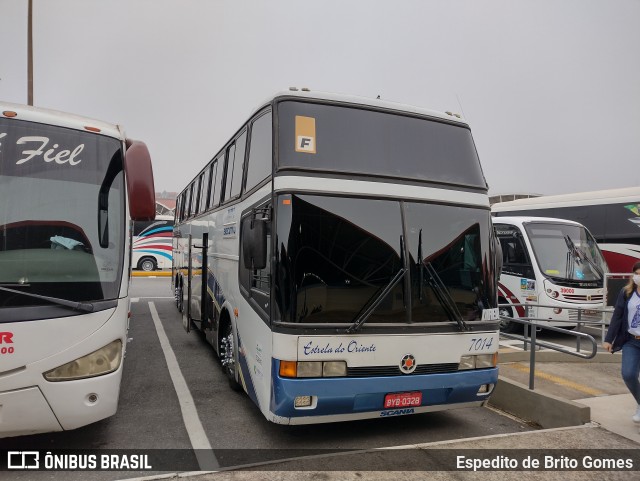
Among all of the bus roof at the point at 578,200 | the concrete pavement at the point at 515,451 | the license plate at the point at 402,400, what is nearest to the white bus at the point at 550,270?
the bus roof at the point at 578,200

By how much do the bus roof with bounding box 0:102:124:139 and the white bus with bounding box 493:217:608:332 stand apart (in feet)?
28.9

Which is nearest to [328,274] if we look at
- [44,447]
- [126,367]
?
[44,447]

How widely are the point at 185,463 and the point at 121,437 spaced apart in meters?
1.00

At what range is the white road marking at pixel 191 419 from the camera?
4.41 metres

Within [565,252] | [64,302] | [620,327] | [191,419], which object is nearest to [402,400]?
[191,419]

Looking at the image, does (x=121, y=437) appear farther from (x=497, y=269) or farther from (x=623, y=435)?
(x=623, y=435)

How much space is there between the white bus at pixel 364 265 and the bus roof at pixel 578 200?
1181cm

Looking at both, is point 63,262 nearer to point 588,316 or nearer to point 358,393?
point 358,393

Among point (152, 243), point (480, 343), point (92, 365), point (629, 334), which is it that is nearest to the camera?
point (92, 365)

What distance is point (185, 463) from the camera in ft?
14.2

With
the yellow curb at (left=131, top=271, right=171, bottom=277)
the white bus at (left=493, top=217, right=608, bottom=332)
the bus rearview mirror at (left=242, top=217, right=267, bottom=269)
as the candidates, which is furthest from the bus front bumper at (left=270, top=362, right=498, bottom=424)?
the yellow curb at (left=131, top=271, right=171, bottom=277)

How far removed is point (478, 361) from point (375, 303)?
1297mm

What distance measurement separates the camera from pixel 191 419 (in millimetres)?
5438

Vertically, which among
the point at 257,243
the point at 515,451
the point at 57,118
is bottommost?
the point at 515,451
